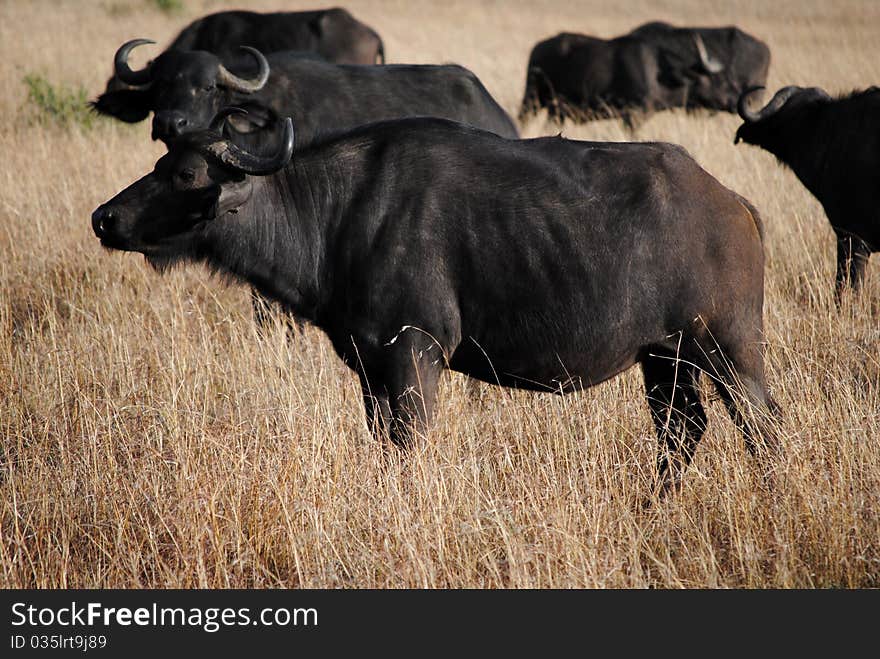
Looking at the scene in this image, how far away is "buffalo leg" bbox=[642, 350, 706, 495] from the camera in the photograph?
15.2 feet

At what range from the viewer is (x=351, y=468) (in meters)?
4.30

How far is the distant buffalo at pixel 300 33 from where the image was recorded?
12656 mm

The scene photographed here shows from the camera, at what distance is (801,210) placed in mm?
9367

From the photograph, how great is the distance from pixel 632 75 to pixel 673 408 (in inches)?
523

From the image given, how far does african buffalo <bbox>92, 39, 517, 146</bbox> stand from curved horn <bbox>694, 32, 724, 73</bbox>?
9.97 metres

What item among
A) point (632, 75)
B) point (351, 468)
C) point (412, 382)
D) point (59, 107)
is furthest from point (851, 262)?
point (59, 107)

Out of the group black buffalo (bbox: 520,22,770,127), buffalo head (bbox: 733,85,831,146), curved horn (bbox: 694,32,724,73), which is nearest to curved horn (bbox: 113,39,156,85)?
buffalo head (bbox: 733,85,831,146)

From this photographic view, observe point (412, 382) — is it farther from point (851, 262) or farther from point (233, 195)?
point (851, 262)

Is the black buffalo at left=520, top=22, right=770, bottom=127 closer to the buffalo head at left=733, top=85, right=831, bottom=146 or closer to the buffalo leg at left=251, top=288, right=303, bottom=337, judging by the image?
the buffalo head at left=733, top=85, right=831, bottom=146

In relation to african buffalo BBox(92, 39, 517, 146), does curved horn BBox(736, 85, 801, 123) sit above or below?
above

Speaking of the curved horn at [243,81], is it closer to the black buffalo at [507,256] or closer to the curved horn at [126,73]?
the curved horn at [126,73]

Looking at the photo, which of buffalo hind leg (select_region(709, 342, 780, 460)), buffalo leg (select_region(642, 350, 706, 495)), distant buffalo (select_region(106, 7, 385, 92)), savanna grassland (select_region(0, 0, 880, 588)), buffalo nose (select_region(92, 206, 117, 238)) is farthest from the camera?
distant buffalo (select_region(106, 7, 385, 92))

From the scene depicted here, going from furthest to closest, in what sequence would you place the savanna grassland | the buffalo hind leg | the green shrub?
1. the green shrub
2. the buffalo hind leg
3. the savanna grassland

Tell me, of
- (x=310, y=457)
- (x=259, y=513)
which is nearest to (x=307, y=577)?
(x=259, y=513)
